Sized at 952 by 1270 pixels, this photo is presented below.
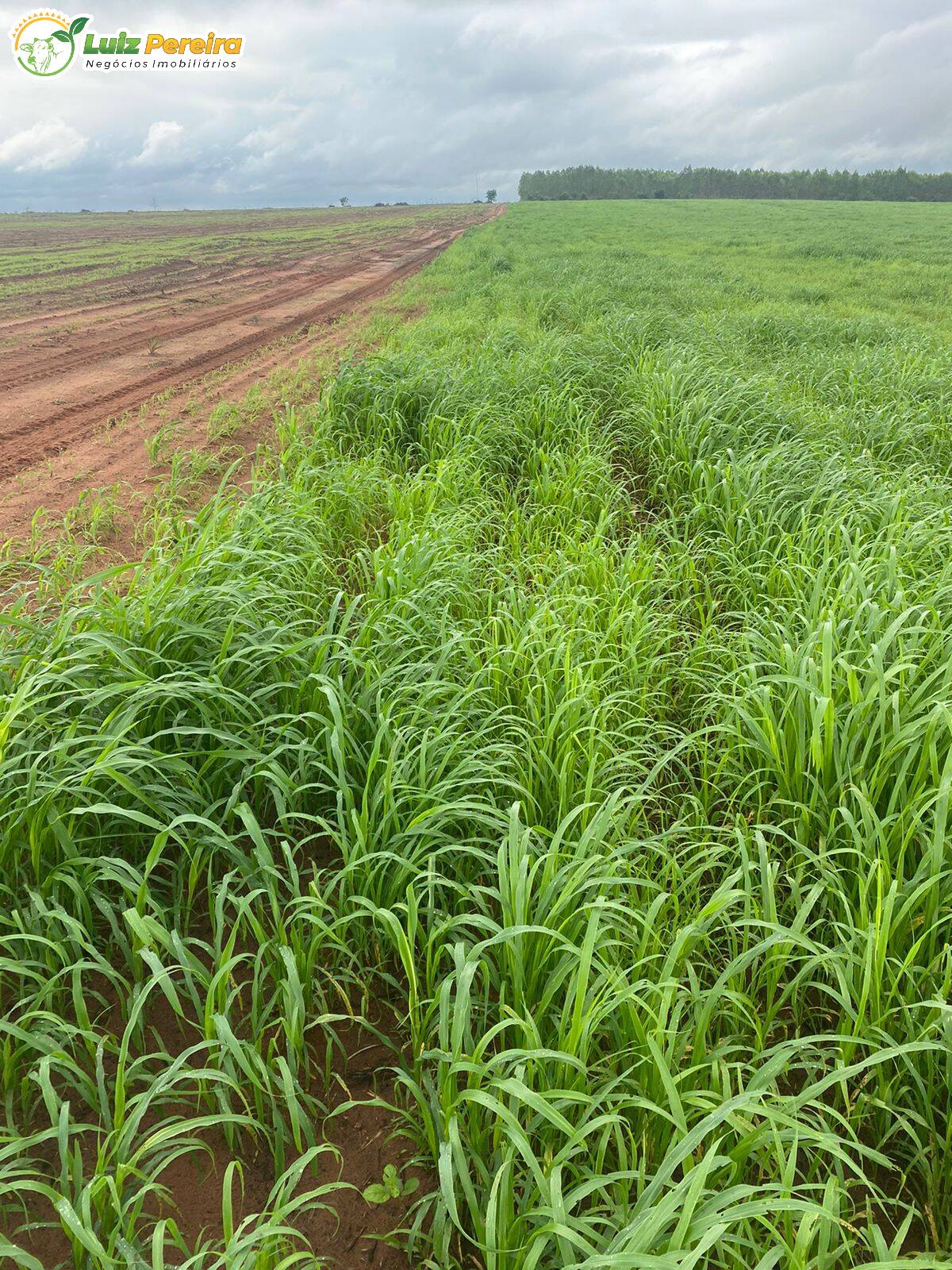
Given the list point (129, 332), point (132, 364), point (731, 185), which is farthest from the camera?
point (731, 185)

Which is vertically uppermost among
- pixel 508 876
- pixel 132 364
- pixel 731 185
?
pixel 731 185

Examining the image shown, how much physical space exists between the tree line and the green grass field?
269 ft

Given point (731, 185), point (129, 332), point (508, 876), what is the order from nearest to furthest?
1. point (508, 876)
2. point (129, 332)
3. point (731, 185)

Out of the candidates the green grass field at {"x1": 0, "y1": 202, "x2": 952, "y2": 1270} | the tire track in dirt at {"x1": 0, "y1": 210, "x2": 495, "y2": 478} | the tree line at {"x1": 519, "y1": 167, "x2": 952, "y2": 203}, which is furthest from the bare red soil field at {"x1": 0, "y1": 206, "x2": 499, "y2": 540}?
the tree line at {"x1": 519, "y1": 167, "x2": 952, "y2": 203}

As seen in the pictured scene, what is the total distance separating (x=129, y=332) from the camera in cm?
1103

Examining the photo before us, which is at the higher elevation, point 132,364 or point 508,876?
point 132,364

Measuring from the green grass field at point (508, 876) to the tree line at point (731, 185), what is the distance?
8194cm

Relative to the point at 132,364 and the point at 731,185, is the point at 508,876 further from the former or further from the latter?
the point at 731,185

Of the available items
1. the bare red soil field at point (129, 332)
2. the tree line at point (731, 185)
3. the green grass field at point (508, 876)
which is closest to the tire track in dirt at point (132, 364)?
the bare red soil field at point (129, 332)

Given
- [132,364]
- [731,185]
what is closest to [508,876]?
[132,364]

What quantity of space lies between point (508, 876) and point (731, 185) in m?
96.8

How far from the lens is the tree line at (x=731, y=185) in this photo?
6775 cm

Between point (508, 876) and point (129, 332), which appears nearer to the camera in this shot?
point (508, 876)

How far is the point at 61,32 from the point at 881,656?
2001cm
